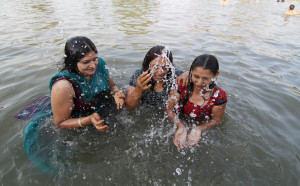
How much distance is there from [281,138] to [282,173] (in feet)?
2.46

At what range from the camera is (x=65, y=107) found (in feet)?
8.00

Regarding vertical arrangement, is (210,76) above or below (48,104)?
above

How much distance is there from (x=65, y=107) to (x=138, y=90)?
3.25ft

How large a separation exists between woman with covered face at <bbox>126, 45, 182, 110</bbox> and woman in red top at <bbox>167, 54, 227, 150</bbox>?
227 millimetres

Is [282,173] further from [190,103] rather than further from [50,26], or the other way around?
[50,26]

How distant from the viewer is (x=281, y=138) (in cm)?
287

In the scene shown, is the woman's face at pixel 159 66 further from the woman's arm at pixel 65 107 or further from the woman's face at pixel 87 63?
the woman's arm at pixel 65 107

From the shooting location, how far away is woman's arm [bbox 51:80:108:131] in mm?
2314

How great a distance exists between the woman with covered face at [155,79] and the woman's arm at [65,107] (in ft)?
2.29

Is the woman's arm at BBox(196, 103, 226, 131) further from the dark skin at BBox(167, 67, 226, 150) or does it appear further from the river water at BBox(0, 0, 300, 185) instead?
the river water at BBox(0, 0, 300, 185)

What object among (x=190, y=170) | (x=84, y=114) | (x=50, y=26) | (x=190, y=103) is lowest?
(x=190, y=170)

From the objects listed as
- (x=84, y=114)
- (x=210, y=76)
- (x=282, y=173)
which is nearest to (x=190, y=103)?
(x=210, y=76)

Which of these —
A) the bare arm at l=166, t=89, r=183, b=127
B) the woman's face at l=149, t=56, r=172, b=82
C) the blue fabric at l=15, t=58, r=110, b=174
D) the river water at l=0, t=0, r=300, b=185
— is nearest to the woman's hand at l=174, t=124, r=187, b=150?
the river water at l=0, t=0, r=300, b=185

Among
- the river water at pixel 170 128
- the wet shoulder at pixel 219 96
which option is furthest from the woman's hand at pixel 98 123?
the wet shoulder at pixel 219 96
